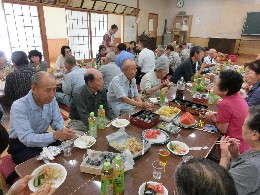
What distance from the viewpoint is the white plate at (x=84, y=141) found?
166cm

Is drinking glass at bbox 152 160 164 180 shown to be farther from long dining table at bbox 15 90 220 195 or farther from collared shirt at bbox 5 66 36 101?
collared shirt at bbox 5 66 36 101

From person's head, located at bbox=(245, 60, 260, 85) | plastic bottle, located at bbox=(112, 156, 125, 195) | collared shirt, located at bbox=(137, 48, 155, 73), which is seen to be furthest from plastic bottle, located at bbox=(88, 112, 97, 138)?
collared shirt, located at bbox=(137, 48, 155, 73)

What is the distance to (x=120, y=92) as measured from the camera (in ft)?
9.45

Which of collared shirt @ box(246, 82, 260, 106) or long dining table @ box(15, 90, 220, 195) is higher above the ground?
collared shirt @ box(246, 82, 260, 106)

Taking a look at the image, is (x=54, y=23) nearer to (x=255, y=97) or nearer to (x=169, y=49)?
(x=169, y=49)

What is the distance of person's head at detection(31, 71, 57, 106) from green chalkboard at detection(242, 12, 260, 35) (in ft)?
31.0

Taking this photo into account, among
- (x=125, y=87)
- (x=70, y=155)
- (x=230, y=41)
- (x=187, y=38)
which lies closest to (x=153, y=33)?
(x=187, y=38)

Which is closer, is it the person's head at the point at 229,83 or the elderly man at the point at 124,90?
the person's head at the point at 229,83

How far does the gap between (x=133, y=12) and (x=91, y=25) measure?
2296mm

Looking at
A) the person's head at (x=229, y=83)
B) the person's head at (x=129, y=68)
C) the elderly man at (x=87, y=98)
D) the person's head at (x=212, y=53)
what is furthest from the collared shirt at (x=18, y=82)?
the person's head at (x=212, y=53)

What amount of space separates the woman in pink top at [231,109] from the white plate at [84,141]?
1.29m

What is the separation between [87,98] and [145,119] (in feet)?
2.83

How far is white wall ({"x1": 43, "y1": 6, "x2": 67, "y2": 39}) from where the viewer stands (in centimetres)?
956

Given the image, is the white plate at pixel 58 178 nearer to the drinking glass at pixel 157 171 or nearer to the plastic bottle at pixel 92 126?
the plastic bottle at pixel 92 126
